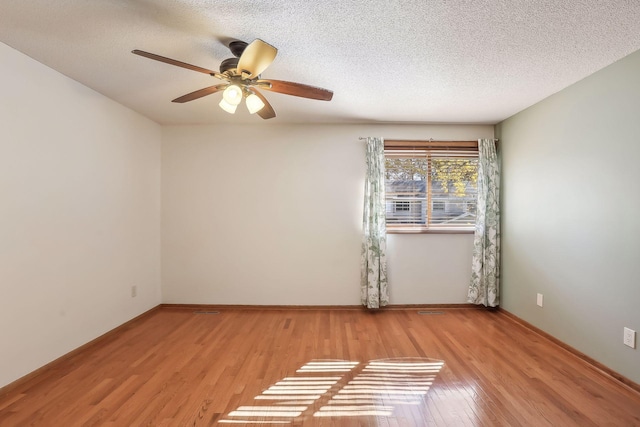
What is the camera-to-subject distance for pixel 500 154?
3633 millimetres

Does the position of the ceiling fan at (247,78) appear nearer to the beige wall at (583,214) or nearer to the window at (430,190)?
the window at (430,190)

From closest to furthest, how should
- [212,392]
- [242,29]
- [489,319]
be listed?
[242,29], [212,392], [489,319]

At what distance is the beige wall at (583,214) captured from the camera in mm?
2107

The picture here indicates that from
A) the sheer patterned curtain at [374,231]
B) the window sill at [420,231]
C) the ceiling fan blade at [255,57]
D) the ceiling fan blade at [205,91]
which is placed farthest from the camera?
the window sill at [420,231]

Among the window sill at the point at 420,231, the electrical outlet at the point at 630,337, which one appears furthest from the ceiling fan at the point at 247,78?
the electrical outlet at the point at 630,337

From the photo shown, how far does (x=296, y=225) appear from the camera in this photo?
12.2ft

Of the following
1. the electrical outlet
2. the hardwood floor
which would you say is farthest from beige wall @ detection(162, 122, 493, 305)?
the electrical outlet

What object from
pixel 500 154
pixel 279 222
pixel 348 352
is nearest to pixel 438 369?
pixel 348 352

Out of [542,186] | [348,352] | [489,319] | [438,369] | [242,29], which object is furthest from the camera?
[489,319]

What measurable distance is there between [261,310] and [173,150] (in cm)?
224

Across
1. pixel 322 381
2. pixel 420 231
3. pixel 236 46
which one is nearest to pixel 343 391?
pixel 322 381

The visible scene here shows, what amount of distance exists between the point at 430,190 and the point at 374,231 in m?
0.90

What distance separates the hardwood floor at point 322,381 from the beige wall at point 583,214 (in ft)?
0.98

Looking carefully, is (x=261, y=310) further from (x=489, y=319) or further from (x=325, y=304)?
(x=489, y=319)
